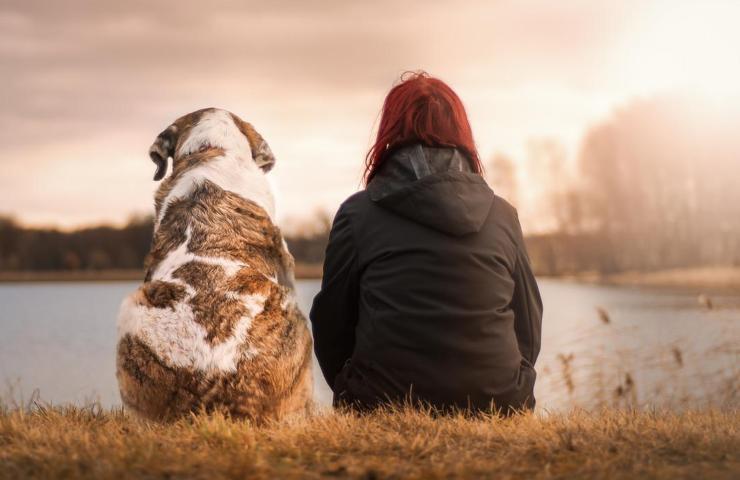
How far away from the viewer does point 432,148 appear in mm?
4488

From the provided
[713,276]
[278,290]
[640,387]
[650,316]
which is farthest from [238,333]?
[713,276]

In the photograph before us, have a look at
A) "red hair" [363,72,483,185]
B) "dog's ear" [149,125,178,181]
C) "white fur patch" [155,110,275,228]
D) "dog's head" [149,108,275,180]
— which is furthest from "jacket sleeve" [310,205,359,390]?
"dog's ear" [149,125,178,181]

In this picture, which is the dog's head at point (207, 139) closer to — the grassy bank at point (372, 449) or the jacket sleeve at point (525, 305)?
the grassy bank at point (372, 449)

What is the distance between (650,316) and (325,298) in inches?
648

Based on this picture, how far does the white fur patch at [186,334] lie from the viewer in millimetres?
4199

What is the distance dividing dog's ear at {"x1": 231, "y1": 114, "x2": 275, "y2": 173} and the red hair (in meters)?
1.40

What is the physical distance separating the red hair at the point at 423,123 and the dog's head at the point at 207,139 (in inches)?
55.7

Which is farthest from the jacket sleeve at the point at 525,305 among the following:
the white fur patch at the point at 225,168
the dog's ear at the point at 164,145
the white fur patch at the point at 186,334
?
the dog's ear at the point at 164,145

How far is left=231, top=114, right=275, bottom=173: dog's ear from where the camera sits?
5.89 metres

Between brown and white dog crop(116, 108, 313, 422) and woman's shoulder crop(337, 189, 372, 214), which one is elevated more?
woman's shoulder crop(337, 189, 372, 214)

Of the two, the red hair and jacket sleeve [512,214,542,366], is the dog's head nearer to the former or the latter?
the red hair

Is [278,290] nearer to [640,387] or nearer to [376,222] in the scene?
[376,222]

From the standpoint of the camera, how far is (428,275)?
13.9 ft

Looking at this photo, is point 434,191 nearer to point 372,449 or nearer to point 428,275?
point 428,275
